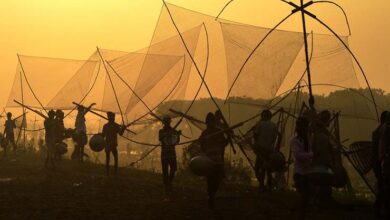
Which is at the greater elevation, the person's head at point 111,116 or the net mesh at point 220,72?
the net mesh at point 220,72

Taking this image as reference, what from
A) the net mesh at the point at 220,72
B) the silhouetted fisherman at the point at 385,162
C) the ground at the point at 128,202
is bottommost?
the ground at the point at 128,202

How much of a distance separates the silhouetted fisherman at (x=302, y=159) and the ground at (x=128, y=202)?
1082 mm

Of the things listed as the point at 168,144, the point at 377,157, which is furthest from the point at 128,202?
the point at 377,157

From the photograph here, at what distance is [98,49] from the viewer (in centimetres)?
2030

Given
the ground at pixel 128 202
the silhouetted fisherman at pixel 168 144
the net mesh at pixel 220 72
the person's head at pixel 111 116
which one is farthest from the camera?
the person's head at pixel 111 116

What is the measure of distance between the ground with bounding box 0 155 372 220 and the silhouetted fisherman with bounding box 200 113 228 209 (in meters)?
0.48

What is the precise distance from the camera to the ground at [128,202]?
917 centimetres

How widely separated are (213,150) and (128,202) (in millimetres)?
2170

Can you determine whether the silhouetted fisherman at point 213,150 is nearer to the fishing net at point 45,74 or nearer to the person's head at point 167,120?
the person's head at point 167,120

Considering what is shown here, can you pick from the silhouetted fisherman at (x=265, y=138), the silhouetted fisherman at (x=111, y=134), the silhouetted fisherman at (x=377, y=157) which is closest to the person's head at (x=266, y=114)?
the silhouetted fisherman at (x=265, y=138)

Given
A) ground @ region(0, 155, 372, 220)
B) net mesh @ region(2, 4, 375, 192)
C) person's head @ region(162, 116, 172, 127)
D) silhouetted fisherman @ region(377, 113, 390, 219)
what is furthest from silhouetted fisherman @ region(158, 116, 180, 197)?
silhouetted fisherman @ region(377, 113, 390, 219)

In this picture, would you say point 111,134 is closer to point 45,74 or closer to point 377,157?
point 377,157

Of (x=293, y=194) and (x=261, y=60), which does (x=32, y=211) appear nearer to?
(x=293, y=194)

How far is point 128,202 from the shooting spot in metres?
10.6
